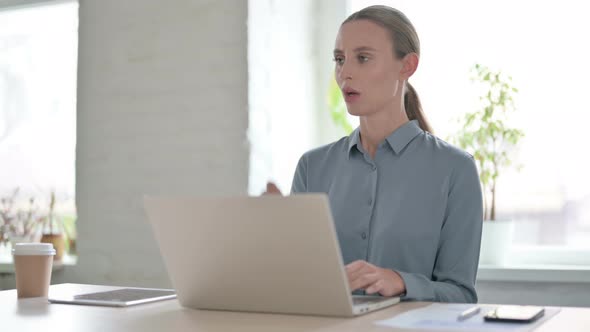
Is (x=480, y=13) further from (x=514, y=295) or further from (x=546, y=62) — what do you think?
(x=514, y=295)

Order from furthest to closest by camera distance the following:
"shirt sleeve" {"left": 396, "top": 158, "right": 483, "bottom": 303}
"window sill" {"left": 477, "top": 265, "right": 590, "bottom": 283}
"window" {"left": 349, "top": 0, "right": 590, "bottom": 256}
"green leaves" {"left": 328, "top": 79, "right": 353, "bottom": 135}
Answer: "green leaves" {"left": 328, "top": 79, "right": 353, "bottom": 135}, "window" {"left": 349, "top": 0, "right": 590, "bottom": 256}, "window sill" {"left": 477, "top": 265, "right": 590, "bottom": 283}, "shirt sleeve" {"left": 396, "top": 158, "right": 483, "bottom": 303}

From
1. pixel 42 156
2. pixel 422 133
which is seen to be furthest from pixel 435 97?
pixel 42 156

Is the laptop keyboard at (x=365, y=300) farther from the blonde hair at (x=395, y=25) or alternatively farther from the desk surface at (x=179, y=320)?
the blonde hair at (x=395, y=25)

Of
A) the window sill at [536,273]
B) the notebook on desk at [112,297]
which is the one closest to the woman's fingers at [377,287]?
the notebook on desk at [112,297]

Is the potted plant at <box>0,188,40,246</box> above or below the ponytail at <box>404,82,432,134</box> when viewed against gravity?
below

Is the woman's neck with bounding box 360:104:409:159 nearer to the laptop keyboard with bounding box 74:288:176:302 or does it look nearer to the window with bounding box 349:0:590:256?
the laptop keyboard with bounding box 74:288:176:302

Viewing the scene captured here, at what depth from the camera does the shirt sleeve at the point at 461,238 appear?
1.86m

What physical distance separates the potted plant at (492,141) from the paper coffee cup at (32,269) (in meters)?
1.68

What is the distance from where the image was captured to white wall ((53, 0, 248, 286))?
306 cm

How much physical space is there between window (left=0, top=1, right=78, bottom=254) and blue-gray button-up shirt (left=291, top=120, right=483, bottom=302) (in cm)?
217

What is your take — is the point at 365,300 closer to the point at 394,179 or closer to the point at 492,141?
the point at 394,179

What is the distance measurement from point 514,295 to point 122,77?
1771mm

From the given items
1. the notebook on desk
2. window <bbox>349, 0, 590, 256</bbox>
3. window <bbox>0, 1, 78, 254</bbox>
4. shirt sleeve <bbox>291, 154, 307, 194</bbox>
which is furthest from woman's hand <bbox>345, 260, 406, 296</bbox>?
window <bbox>0, 1, 78, 254</bbox>

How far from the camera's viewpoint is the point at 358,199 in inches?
79.5
